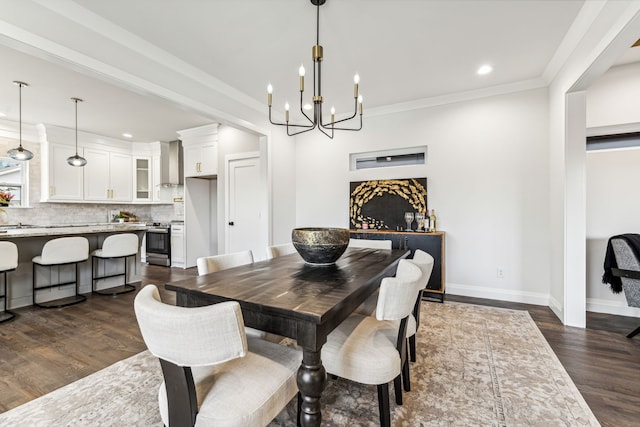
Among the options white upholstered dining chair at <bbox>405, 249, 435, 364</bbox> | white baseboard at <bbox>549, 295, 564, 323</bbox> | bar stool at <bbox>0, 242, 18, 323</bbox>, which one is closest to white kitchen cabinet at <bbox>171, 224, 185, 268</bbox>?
bar stool at <bbox>0, 242, 18, 323</bbox>

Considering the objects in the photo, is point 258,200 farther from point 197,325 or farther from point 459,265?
point 197,325

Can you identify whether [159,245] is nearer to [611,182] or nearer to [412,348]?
[412,348]

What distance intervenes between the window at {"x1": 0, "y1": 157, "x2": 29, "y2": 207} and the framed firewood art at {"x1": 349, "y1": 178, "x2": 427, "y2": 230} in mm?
5848

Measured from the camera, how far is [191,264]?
18.4 ft

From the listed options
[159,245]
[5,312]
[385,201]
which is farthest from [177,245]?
[385,201]

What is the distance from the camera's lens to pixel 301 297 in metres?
1.25

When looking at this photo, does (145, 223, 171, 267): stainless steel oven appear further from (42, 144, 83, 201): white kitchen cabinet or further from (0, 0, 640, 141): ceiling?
(0, 0, 640, 141): ceiling

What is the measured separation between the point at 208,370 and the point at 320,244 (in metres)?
0.94

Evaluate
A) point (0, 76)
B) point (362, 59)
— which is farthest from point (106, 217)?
point (362, 59)

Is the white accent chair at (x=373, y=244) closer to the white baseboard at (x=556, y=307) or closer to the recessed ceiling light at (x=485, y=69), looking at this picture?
the white baseboard at (x=556, y=307)

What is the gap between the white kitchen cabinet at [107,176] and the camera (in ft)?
18.7

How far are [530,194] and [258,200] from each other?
3864 mm

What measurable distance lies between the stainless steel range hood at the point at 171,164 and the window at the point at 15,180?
2.16 metres

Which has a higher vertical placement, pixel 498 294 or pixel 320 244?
pixel 320 244
